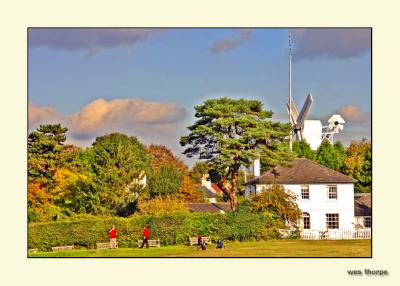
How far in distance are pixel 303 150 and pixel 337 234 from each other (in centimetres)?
2793

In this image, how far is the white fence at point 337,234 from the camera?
175 feet

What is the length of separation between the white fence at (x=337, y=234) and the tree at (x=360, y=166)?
19136 mm

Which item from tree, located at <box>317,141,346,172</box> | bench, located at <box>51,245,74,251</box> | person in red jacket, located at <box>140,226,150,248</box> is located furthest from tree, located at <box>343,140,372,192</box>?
bench, located at <box>51,245,74,251</box>

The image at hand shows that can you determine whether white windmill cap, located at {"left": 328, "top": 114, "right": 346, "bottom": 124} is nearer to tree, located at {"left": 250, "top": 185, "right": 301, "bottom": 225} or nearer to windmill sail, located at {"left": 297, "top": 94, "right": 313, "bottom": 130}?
windmill sail, located at {"left": 297, "top": 94, "right": 313, "bottom": 130}

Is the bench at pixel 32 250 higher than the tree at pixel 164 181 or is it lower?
lower

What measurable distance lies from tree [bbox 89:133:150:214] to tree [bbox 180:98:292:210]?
4750mm

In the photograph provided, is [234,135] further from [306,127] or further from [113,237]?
[306,127]

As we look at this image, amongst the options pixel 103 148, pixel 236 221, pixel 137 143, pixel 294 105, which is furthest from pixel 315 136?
pixel 236 221

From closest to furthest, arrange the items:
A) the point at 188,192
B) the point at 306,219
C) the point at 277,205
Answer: the point at 277,205 → the point at 306,219 → the point at 188,192

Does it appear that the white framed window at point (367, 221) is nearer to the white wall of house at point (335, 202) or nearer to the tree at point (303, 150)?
the white wall of house at point (335, 202)

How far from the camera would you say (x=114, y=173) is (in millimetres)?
59531

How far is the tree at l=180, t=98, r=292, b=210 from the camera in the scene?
2240 inches

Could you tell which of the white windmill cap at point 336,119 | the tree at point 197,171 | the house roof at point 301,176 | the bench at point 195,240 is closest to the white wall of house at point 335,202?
the house roof at point 301,176

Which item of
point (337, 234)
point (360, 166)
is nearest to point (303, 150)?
point (360, 166)
